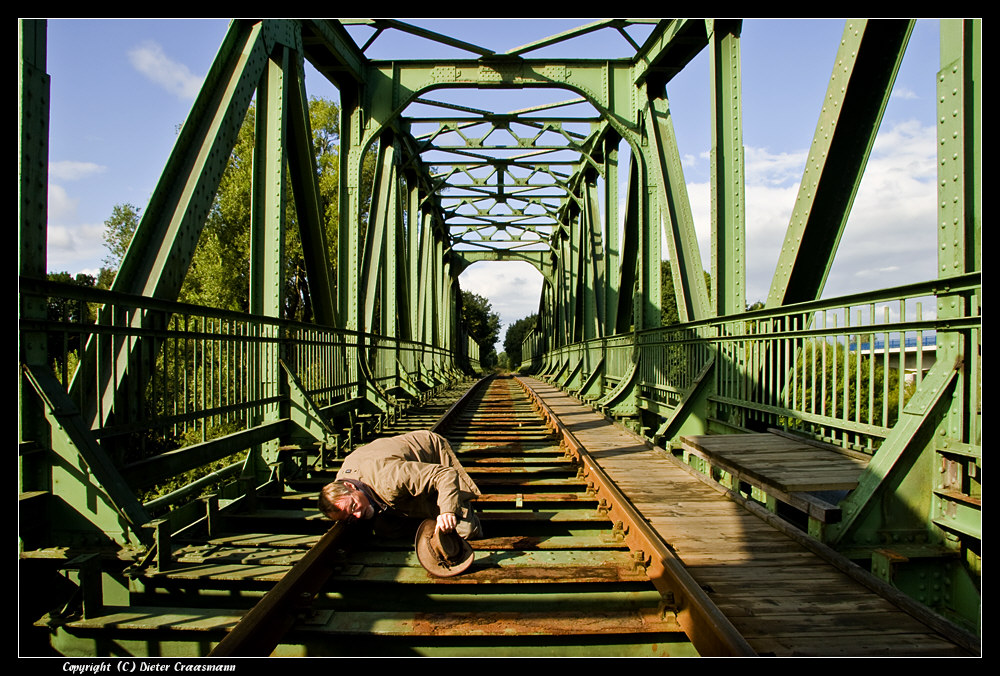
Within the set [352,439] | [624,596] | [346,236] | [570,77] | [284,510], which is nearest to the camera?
[624,596]

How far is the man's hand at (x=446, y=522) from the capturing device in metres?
3.09

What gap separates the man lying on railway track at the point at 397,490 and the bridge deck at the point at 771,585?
1.32m

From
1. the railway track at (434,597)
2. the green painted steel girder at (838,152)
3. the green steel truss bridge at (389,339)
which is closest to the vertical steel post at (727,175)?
the green steel truss bridge at (389,339)

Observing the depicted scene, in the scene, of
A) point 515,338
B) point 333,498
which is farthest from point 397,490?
point 515,338

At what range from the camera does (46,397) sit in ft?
9.70

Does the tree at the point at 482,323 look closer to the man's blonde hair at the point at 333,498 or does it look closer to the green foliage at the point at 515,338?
the green foliage at the point at 515,338

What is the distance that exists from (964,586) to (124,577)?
4535 mm

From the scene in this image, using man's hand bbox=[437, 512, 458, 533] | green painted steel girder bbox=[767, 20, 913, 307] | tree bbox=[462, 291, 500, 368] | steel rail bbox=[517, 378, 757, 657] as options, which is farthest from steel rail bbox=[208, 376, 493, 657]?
tree bbox=[462, 291, 500, 368]

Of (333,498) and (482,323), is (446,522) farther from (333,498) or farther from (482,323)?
(482,323)

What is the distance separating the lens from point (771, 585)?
2.93 m

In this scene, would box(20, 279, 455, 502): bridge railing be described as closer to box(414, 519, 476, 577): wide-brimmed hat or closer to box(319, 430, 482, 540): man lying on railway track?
box(319, 430, 482, 540): man lying on railway track

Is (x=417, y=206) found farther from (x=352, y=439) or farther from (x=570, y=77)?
(x=352, y=439)

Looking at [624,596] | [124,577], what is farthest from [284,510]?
[624,596]

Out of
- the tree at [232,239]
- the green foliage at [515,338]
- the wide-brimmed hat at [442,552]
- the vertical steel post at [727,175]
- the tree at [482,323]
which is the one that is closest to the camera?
the wide-brimmed hat at [442,552]
